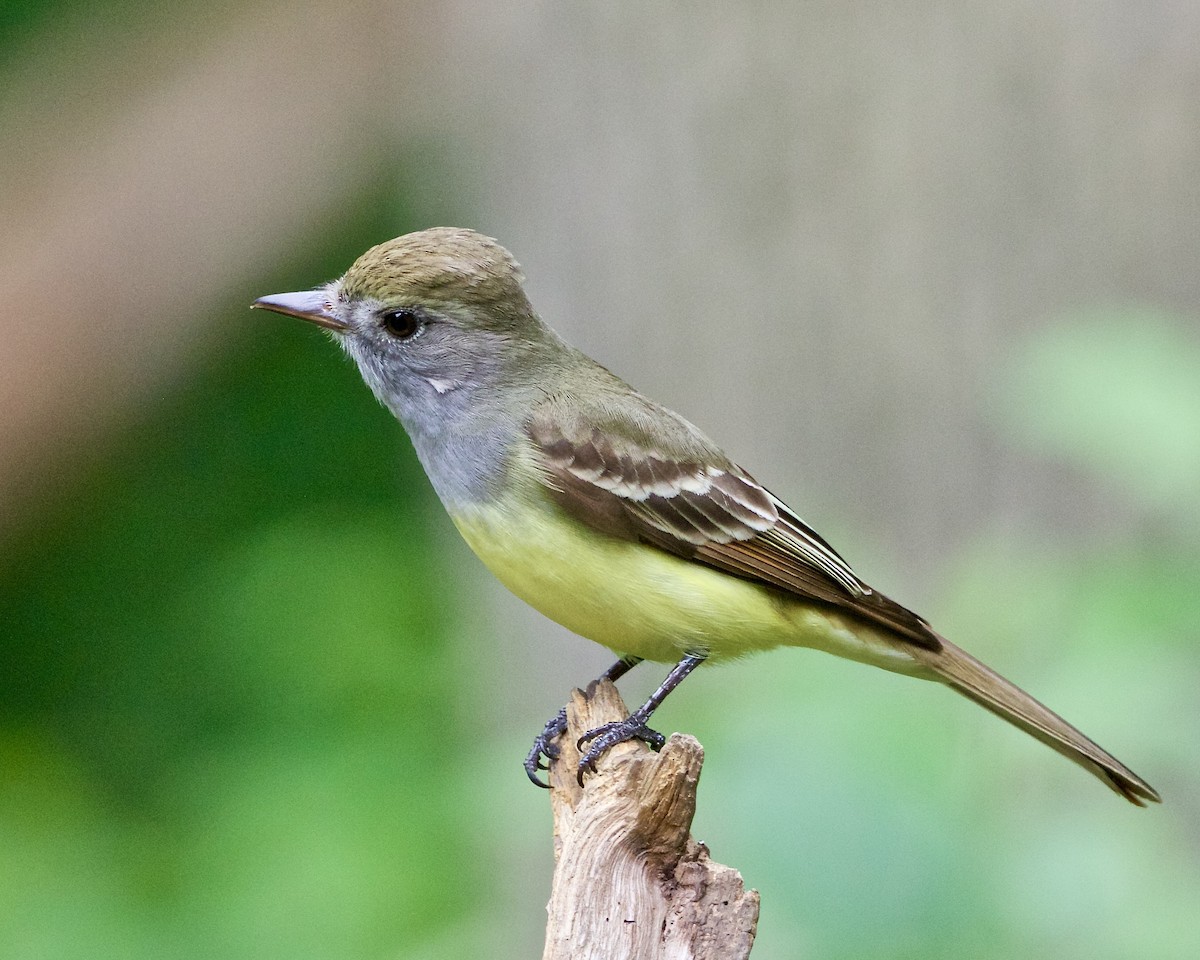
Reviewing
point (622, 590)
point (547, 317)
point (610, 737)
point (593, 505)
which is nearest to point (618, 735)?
point (610, 737)

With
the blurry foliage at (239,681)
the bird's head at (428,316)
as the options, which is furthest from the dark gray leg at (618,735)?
the blurry foliage at (239,681)

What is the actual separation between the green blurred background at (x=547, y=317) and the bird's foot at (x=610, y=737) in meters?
0.22

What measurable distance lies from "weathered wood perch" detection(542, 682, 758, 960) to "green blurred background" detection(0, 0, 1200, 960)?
781mm

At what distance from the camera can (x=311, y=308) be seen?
4137mm

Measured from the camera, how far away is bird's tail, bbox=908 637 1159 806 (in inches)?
155

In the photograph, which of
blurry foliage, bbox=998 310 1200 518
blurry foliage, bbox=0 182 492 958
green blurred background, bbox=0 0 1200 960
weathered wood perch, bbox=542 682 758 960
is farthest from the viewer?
blurry foliage, bbox=0 182 492 958

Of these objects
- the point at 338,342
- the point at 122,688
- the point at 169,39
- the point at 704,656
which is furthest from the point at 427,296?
the point at 122,688

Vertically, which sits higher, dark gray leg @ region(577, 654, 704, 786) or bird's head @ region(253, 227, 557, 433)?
bird's head @ region(253, 227, 557, 433)

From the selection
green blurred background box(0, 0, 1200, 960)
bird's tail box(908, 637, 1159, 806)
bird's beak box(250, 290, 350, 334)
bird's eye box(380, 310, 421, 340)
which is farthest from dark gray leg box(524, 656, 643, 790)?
bird's beak box(250, 290, 350, 334)

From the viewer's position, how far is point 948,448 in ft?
19.8

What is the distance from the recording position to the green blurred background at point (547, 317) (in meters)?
5.38

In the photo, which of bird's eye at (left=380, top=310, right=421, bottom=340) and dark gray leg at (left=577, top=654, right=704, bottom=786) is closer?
dark gray leg at (left=577, top=654, right=704, bottom=786)

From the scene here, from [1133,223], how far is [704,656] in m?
2.94

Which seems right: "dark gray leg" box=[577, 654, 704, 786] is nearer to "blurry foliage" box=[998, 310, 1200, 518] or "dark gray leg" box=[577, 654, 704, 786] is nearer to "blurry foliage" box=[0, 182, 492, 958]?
"blurry foliage" box=[998, 310, 1200, 518]
